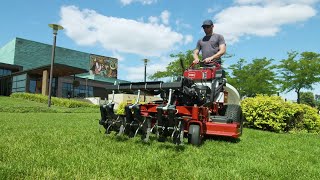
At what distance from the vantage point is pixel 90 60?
69.9 metres

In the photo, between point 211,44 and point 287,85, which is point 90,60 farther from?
point 211,44

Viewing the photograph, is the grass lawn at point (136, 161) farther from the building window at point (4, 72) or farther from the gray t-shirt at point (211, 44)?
the building window at point (4, 72)

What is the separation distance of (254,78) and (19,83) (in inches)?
1168

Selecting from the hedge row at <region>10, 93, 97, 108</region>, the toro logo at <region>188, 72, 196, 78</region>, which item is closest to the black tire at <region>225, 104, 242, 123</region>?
the toro logo at <region>188, 72, 196, 78</region>

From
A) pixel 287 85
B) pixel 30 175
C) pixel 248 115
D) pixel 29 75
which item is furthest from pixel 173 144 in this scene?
pixel 29 75

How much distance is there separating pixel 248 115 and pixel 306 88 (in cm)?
2793

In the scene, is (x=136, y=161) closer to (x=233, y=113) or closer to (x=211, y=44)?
(x=233, y=113)

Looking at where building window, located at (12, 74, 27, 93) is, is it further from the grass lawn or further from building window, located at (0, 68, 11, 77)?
the grass lawn

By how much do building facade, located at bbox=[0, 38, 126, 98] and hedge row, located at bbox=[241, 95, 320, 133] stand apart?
26.4 m

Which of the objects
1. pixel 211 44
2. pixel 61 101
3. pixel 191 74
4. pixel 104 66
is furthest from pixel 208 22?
pixel 104 66

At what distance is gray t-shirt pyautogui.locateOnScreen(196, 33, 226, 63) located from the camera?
7.55m

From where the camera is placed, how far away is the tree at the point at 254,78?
36.6 metres

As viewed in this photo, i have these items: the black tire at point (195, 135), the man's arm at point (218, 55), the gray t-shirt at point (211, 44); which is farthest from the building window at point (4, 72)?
the black tire at point (195, 135)

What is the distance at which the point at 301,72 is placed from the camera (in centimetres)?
3591
